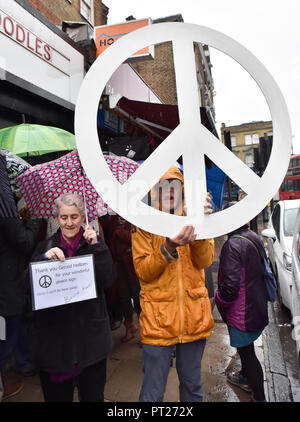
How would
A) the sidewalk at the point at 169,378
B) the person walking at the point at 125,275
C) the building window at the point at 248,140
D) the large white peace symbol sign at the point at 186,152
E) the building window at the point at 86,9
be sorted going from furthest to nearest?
the building window at the point at 248,140 < the building window at the point at 86,9 < the person walking at the point at 125,275 < the sidewalk at the point at 169,378 < the large white peace symbol sign at the point at 186,152

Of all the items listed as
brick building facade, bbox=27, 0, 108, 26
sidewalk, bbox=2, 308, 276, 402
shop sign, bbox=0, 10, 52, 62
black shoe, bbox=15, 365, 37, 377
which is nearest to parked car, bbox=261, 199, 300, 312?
sidewalk, bbox=2, 308, 276, 402

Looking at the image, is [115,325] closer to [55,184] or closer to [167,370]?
[167,370]

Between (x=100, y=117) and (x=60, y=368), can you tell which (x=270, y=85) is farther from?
(x=100, y=117)

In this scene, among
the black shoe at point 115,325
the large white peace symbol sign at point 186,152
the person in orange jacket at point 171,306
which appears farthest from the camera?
the black shoe at point 115,325

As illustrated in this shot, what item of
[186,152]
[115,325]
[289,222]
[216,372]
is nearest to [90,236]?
[186,152]

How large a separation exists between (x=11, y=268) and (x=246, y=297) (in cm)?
202

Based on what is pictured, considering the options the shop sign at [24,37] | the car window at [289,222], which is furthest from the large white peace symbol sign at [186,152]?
the car window at [289,222]

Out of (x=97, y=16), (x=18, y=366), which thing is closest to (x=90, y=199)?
(x=18, y=366)

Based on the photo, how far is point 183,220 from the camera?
55.7 inches

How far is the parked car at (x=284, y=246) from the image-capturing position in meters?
4.32

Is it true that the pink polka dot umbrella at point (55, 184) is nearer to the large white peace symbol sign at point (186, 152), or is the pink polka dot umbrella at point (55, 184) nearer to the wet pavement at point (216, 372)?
the large white peace symbol sign at point (186, 152)

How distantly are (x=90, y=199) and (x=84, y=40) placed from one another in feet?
16.5

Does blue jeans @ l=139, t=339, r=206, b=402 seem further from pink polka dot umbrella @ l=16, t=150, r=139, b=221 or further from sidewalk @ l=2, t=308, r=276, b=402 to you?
pink polka dot umbrella @ l=16, t=150, r=139, b=221

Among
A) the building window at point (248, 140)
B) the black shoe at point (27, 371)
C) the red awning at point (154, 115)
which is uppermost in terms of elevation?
the building window at point (248, 140)
